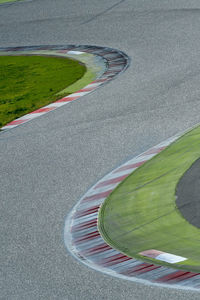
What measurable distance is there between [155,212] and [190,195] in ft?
1.41

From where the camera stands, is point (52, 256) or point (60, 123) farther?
point (60, 123)

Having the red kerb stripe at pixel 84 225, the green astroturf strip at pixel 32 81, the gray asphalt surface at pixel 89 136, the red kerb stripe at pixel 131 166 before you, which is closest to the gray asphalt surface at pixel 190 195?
the red kerb stripe at pixel 131 166

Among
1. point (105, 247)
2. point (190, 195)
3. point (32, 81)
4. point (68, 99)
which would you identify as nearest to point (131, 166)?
point (190, 195)

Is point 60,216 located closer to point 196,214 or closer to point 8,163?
point 196,214

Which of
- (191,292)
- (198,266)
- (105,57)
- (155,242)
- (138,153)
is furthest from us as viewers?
(105,57)

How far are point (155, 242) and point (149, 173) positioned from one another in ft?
6.13

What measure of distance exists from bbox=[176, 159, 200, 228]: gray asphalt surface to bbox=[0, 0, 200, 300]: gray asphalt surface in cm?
119

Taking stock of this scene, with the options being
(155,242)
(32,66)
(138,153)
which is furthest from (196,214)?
(32,66)

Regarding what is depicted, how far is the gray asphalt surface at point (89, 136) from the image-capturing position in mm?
5867

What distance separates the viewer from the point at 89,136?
9.65 metres

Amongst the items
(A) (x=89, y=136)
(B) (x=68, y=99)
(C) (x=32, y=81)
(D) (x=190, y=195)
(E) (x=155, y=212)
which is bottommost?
(C) (x=32, y=81)

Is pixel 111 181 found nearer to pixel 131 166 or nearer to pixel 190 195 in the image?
pixel 131 166

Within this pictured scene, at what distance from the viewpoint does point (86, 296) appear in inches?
213

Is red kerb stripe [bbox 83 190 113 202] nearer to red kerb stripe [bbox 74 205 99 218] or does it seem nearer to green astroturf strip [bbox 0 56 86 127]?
red kerb stripe [bbox 74 205 99 218]
